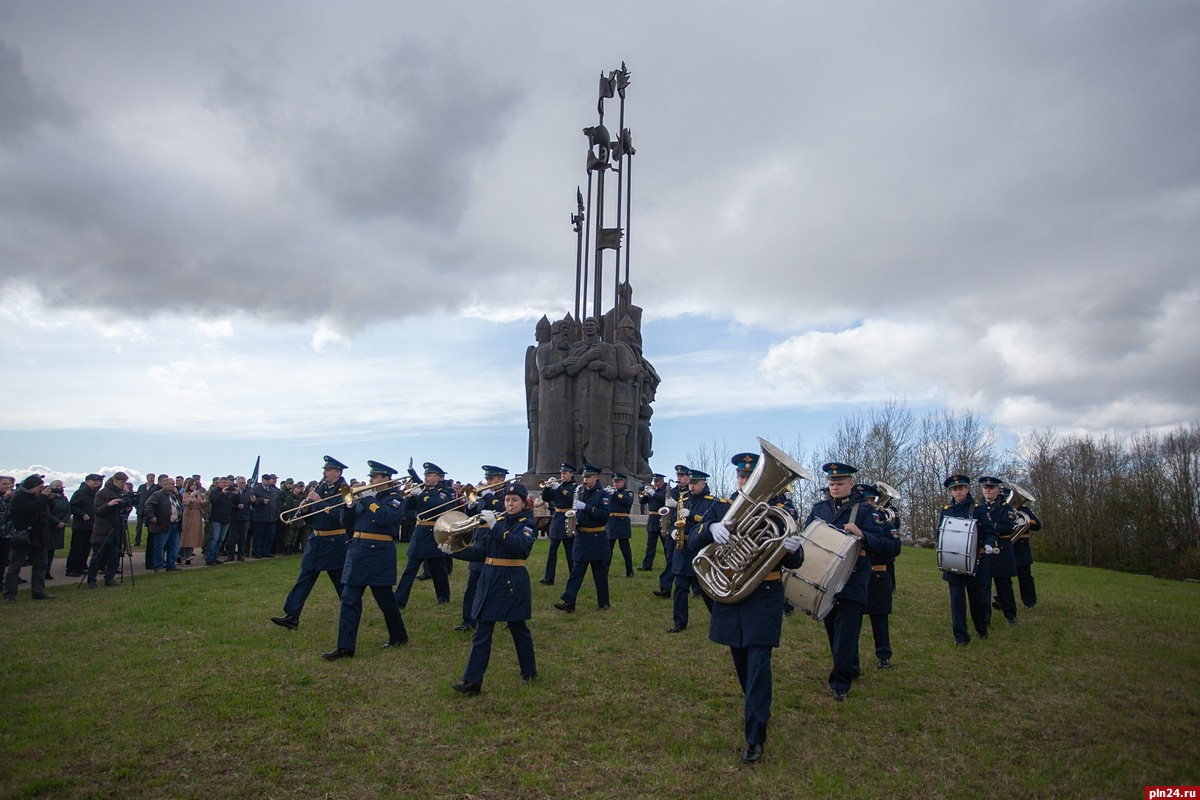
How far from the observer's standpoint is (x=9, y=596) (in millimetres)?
10680

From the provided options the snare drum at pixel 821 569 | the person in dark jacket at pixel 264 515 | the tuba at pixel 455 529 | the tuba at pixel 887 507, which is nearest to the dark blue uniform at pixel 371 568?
the tuba at pixel 455 529

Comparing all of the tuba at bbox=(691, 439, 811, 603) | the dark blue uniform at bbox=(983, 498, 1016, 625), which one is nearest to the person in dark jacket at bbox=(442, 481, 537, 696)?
the tuba at bbox=(691, 439, 811, 603)

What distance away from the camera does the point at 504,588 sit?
6684 mm

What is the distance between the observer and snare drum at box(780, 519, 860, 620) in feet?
19.8

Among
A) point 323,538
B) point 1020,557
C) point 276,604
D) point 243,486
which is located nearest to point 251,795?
point 323,538

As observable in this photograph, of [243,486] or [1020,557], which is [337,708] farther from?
[243,486]

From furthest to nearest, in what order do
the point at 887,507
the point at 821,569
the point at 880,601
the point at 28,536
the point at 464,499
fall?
the point at 28,536, the point at 464,499, the point at 887,507, the point at 880,601, the point at 821,569

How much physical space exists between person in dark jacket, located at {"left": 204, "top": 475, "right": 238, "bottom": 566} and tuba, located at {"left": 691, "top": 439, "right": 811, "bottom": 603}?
50.4 feet

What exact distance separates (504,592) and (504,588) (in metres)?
0.04

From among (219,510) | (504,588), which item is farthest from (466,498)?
(219,510)

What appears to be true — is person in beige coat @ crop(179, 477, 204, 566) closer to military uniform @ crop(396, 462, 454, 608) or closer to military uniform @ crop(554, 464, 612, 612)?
military uniform @ crop(396, 462, 454, 608)

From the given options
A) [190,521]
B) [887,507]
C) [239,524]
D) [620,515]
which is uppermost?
[887,507]

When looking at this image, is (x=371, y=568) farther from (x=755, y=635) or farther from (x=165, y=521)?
(x=165, y=521)

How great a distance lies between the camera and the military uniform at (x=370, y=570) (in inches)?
303
